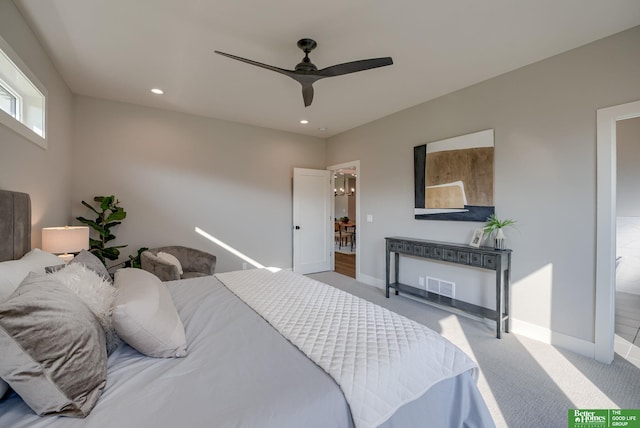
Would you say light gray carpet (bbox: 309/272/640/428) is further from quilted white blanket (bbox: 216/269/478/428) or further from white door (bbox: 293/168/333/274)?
white door (bbox: 293/168/333/274)

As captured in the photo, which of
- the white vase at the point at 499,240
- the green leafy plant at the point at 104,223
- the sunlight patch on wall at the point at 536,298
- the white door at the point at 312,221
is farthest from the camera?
the white door at the point at 312,221

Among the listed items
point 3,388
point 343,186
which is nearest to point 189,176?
point 3,388

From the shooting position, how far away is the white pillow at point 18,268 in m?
1.25

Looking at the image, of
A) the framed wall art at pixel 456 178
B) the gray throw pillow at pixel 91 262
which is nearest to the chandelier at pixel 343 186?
the framed wall art at pixel 456 178

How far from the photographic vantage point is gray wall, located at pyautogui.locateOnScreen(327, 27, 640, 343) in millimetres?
2414

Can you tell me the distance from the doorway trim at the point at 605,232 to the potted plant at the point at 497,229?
2.27 ft

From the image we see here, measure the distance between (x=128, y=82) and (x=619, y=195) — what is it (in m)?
6.72

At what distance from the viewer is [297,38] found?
2.36 m

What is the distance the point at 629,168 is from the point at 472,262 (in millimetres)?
3076

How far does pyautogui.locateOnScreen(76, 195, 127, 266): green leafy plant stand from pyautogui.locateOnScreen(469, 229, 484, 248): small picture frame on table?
4.30 m

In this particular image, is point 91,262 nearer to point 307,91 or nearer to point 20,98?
point 20,98

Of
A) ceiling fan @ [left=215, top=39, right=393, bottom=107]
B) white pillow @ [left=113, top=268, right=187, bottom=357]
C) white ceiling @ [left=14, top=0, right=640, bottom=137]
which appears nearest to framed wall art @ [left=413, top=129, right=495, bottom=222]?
white ceiling @ [left=14, top=0, right=640, bottom=137]

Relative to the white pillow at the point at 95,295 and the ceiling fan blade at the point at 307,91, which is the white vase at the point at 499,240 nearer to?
the ceiling fan blade at the point at 307,91

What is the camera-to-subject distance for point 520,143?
287 centimetres
